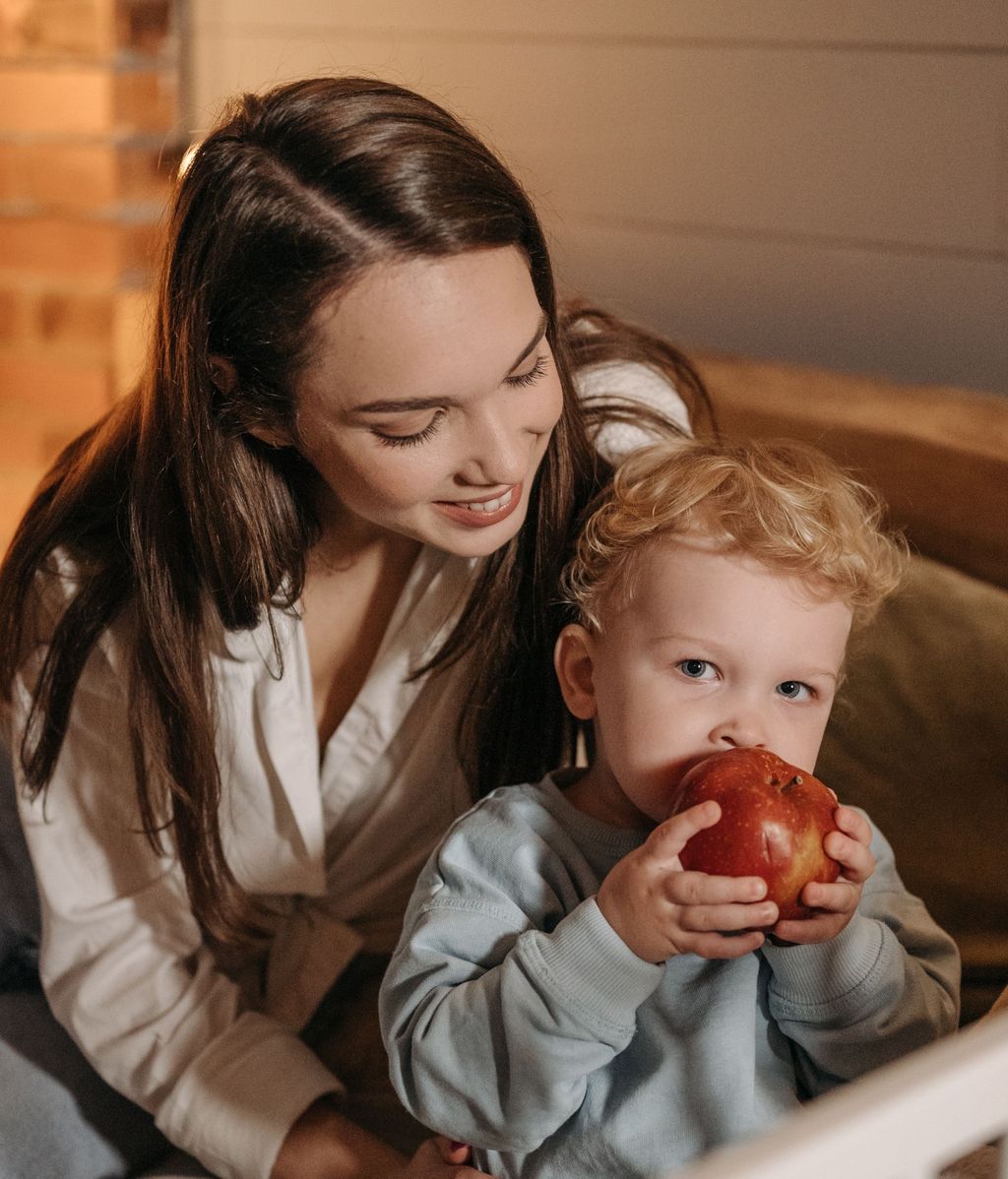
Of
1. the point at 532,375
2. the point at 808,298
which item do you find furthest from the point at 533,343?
the point at 808,298

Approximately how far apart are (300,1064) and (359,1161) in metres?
0.11

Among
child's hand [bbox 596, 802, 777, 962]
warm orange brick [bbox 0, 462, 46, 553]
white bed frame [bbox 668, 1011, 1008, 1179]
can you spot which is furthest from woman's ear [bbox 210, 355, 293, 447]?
warm orange brick [bbox 0, 462, 46, 553]

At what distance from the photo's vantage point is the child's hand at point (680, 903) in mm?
861

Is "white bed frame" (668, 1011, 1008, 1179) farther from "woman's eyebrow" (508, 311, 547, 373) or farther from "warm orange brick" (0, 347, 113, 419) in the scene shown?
"warm orange brick" (0, 347, 113, 419)

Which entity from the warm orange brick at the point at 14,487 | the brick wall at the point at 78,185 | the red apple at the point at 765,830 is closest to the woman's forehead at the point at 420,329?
the red apple at the point at 765,830

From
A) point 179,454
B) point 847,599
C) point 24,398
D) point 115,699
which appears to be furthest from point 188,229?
point 24,398

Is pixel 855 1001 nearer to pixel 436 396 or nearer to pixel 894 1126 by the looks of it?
pixel 894 1126

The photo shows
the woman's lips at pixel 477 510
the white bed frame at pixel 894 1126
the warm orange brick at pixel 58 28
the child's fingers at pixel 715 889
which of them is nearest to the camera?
the white bed frame at pixel 894 1126

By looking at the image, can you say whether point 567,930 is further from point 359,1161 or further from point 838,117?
point 838,117

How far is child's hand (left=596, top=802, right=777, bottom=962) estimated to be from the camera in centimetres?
86

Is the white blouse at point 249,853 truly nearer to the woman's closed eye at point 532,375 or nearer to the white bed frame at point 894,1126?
the woman's closed eye at point 532,375

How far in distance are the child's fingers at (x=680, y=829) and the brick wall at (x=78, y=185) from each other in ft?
6.21

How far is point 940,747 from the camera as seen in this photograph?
1306 mm

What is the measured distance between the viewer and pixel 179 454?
1.15 meters
